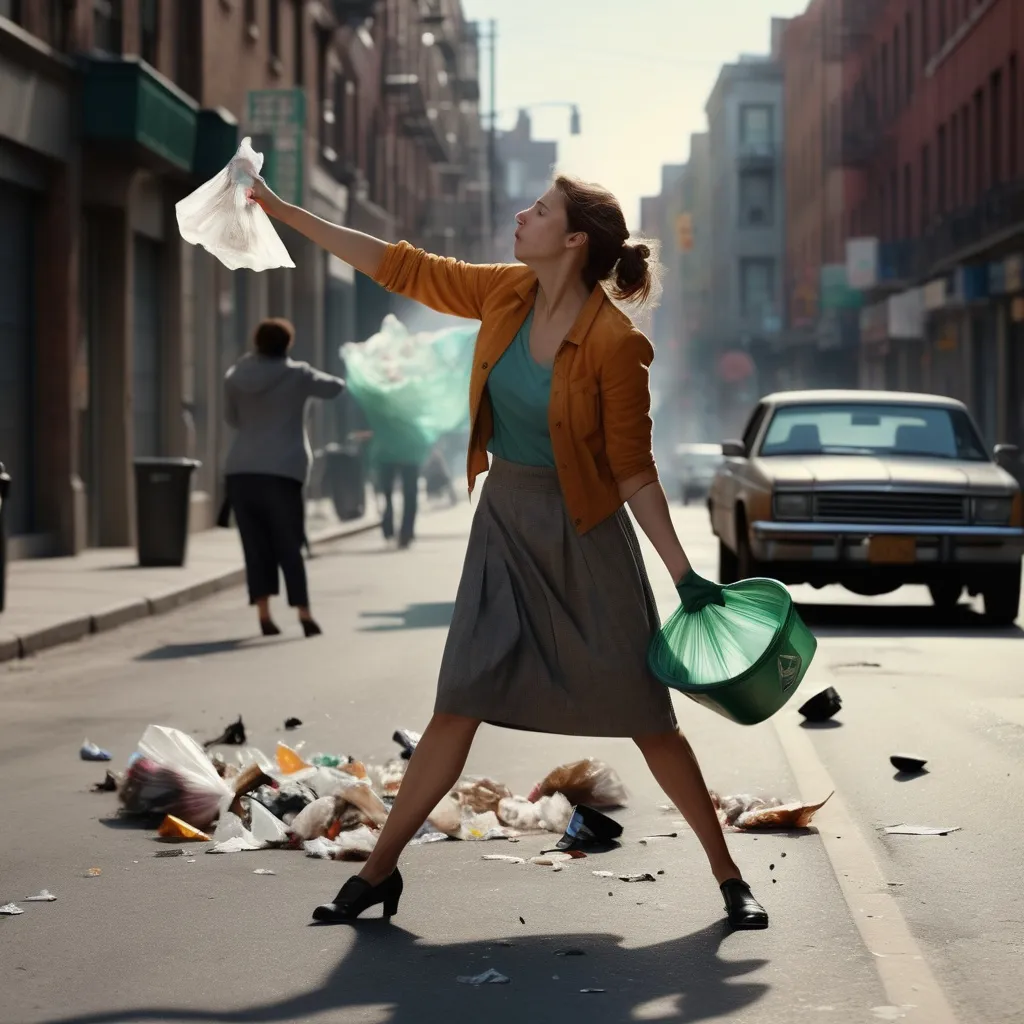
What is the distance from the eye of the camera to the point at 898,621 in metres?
14.7

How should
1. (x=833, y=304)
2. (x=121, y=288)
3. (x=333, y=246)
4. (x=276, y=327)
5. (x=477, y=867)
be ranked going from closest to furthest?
1. (x=333, y=246)
2. (x=477, y=867)
3. (x=276, y=327)
4. (x=121, y=288)
5. (x=833, y=304)

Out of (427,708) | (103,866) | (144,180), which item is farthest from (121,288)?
(103,866)

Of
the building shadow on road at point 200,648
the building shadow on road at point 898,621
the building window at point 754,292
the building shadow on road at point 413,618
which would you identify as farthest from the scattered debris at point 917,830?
the building window at point 754,292

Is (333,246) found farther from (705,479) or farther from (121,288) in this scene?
(705,479)

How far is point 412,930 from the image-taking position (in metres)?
5.45

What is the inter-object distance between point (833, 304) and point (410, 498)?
33.8 meters

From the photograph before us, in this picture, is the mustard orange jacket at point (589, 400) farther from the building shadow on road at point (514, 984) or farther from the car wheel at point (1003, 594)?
the car wheel at point (1003, 594)

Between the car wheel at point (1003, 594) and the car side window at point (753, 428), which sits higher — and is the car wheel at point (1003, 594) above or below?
below

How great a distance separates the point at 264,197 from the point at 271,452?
7616 mm

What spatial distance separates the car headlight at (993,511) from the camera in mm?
14461

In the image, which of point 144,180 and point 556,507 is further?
point 144,180

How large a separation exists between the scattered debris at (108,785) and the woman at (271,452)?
5691 mm

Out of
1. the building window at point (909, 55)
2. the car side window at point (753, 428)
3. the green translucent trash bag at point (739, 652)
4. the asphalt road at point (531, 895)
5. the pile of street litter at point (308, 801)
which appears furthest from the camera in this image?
the building window at point (909, 55)

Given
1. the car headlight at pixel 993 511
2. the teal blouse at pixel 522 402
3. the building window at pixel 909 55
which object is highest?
the building window at pixel 909 55
